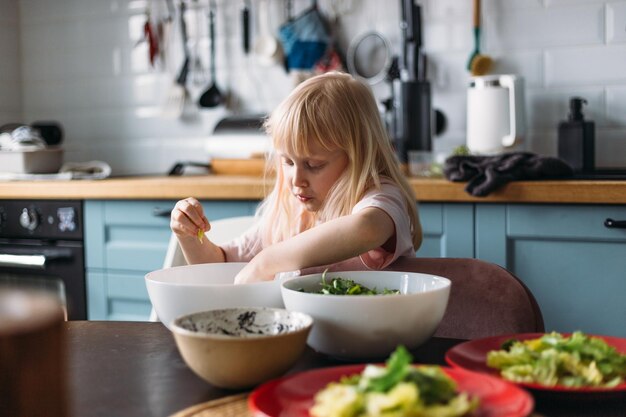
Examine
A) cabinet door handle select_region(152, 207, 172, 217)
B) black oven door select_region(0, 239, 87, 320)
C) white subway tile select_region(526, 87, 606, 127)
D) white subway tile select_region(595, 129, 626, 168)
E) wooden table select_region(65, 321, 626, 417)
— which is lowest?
black oven door select_region(0, 239, 87, 320)

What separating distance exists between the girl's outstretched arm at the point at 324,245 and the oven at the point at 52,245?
155 cm

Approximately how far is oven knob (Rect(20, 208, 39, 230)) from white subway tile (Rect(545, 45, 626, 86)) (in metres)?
1.67

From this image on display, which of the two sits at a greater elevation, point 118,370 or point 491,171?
point 491,171

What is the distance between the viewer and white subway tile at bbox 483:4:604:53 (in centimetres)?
247

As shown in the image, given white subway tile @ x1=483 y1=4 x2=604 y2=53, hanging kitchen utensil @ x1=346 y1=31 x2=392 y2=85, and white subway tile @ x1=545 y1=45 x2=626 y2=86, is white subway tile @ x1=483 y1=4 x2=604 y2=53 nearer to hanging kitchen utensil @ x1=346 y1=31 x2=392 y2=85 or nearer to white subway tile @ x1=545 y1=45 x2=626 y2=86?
white subway tile @ x1=545 y1=45 x2=626 y2=86

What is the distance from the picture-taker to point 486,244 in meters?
2.11

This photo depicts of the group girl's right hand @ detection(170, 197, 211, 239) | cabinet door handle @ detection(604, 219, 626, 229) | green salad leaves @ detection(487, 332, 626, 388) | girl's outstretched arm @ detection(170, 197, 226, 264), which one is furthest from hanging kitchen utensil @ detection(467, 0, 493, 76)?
green salad leaves @ detection(487, 332, 626, 388)

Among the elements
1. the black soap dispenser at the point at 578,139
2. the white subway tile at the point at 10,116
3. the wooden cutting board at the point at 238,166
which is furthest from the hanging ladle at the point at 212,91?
the black soap dispenser at the point at 578,139

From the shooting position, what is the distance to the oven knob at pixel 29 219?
269cm

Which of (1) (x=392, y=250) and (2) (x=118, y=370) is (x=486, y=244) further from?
(2) (x=118, y=370)

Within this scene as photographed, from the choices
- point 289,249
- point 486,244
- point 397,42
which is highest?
point 397,42

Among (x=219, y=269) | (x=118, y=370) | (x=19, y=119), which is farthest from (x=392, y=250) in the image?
(x=19, y=119)

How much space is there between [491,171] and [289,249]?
3.21ft

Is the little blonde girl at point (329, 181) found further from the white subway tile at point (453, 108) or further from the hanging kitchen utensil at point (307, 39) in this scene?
the hanging kitchen utensil at point (307, 39)
